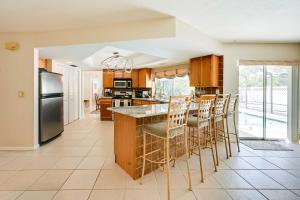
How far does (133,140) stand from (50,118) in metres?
2.67

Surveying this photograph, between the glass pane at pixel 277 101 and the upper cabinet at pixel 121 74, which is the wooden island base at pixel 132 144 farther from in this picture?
the upper cabinet at pixel 121 74

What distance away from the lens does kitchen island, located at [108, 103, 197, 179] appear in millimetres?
2471

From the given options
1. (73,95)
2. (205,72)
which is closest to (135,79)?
(73,95)

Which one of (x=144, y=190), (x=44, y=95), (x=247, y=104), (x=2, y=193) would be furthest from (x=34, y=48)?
(x=247, y=104)

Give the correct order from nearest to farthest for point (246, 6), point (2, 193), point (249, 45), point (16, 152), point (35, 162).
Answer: point (2, 193) → point (246, 6) → point (35, 162) → point (16, 152) → point (249, 45)

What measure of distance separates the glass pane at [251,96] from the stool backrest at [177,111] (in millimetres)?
3068

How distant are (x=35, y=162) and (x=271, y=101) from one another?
5.50m

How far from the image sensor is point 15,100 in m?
3.65

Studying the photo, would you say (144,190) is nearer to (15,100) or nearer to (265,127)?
(15,100)

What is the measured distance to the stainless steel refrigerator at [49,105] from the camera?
386 centimetres

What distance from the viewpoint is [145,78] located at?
7316 mm

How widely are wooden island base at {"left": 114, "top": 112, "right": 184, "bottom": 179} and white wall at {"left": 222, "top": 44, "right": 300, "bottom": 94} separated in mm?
2366

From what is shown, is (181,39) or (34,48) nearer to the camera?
(181,39)

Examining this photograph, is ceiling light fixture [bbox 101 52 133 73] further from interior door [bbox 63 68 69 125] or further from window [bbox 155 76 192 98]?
window [bbox 155 76 192 98]
